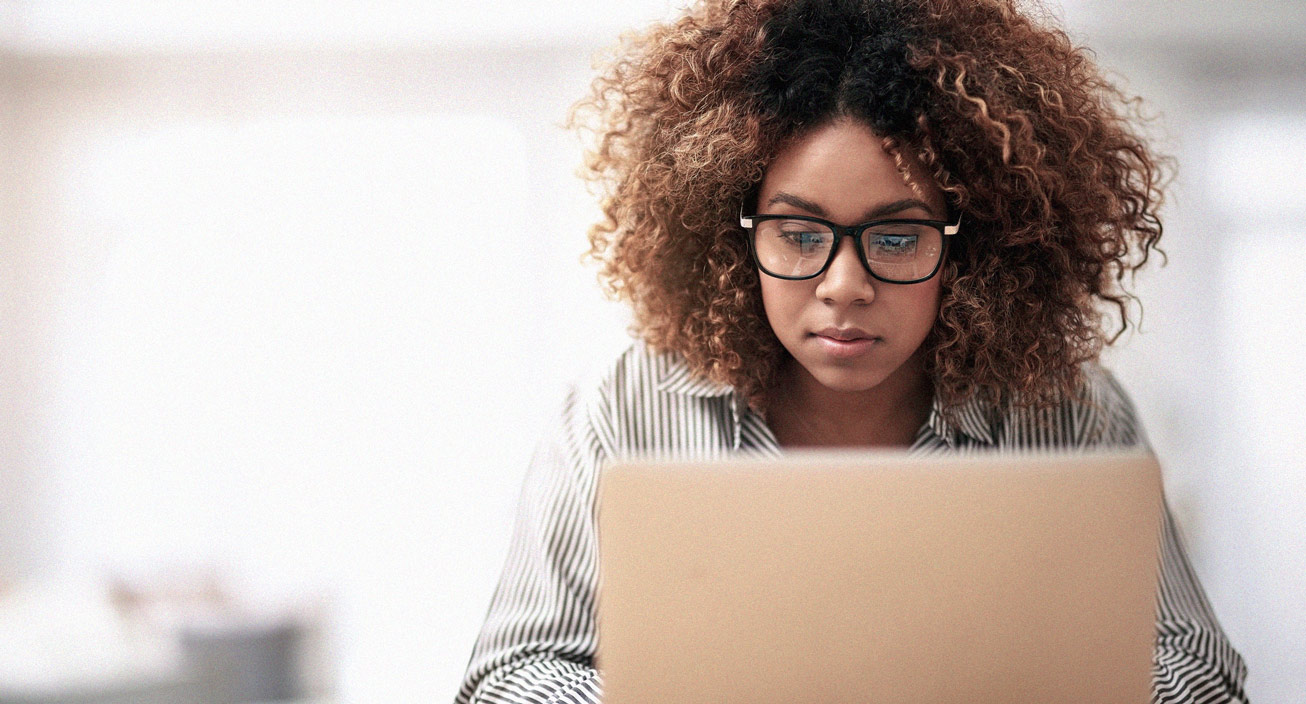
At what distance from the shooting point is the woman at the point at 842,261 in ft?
3.56

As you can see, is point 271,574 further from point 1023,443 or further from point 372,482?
point 1023,443

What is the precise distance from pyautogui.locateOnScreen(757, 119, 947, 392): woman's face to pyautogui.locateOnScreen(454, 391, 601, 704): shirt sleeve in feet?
1.07

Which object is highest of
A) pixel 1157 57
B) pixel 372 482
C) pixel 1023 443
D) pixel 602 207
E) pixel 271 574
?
pixel 1157 57

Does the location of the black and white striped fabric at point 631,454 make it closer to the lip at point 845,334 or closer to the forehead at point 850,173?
the lip at point 845,334

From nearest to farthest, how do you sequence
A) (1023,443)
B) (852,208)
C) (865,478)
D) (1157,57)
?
(865,478) → (852,208) → (1023,443) → (1157,57)

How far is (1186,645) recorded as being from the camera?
1149mm

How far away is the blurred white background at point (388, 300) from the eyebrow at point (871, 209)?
5.69 feet

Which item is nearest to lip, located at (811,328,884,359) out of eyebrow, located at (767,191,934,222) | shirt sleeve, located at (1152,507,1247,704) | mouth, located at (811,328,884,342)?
mouth, located at (811,328,884,342)

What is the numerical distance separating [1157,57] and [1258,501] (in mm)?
1290

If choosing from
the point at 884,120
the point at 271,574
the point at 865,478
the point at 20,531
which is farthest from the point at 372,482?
the point at 865,478

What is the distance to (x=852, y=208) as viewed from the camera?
1.06m

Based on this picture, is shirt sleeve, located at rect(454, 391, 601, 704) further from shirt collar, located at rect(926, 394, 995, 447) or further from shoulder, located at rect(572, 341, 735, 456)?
shirt collar, located at rect(926, 394, 995, 447)

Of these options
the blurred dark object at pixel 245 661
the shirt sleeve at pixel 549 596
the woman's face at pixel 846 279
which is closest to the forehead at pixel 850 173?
the woman's face at pixel 846 279

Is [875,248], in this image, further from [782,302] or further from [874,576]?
[874,576]
